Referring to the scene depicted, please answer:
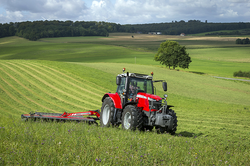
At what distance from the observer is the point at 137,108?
9.81 meters

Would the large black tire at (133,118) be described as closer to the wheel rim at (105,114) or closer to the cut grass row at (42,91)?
the wheel rim at (105,114)

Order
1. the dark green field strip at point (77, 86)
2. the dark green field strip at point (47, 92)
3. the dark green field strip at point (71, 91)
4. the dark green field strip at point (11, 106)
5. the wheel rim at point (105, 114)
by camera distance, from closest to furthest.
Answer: the wheel rim at point (105, 114) → the dark green field strip at point (11, 106) → the dark green field strip at point (47, 92) → the dark green field strip at point (71, 91) → the dark green field strip at point (77, 86)

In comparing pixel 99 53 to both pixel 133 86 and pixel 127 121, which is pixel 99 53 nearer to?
pixel 133 86

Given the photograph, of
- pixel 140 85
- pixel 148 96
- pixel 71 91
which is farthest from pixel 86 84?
pixel 148 96

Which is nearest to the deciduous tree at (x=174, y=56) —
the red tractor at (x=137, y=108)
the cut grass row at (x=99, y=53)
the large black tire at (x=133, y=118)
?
the cut grass row at (x=99, y=53)

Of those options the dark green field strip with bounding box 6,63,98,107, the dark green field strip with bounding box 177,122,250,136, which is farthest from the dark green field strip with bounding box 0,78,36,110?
the dark green field strip with bounding box 177,122,250,136

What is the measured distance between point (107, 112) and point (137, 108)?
2.25 meters

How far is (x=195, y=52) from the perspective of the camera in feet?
317

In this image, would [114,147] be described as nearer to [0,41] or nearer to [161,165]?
[161,165]

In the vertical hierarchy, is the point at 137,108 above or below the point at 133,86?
below

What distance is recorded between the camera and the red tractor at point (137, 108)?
30.2 ft

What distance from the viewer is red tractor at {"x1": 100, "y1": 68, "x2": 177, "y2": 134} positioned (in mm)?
9191

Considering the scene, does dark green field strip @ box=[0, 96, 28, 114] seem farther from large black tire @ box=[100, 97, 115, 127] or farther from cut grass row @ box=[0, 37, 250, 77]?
cut grass row @ box=[0, 37, 250, 77]

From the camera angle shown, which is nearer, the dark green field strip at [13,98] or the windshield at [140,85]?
the windshield at [140,85]
